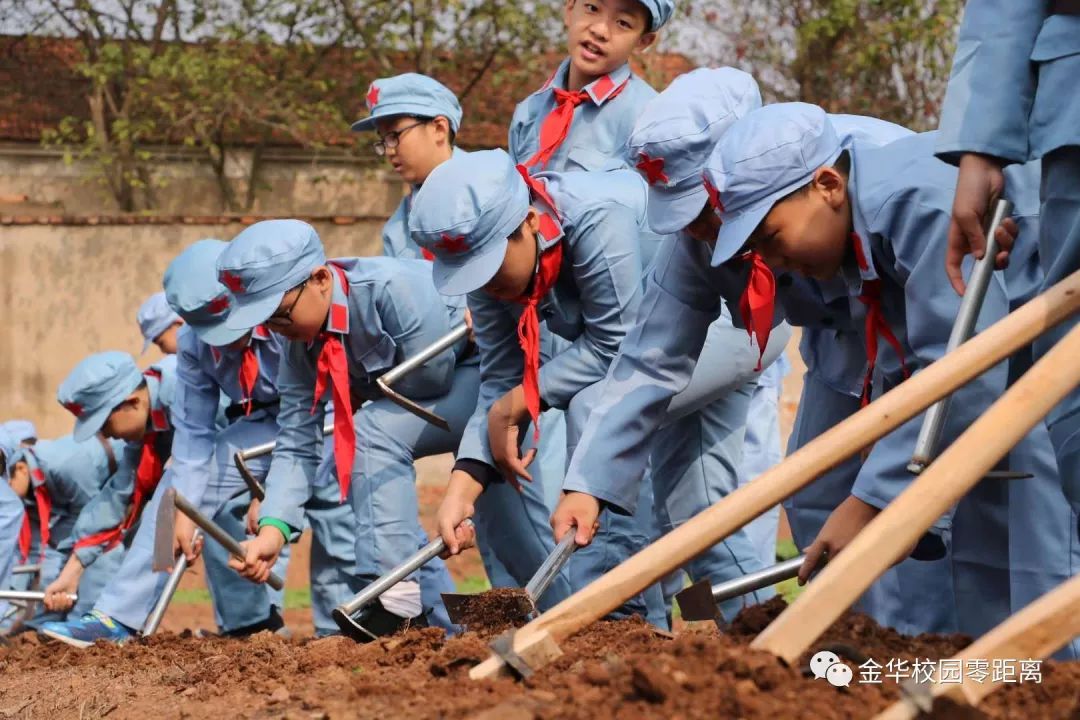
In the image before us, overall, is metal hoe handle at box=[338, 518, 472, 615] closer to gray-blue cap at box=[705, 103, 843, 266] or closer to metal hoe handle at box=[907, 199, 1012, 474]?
gray-blue cap at box=[705, 103, 843, 266]

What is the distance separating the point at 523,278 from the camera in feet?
15.1

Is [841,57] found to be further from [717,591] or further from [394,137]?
[717,591]

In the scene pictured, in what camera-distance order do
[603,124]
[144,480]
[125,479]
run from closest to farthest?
[603,124], [144,480], [125,479]

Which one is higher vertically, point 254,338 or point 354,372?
point 354,372

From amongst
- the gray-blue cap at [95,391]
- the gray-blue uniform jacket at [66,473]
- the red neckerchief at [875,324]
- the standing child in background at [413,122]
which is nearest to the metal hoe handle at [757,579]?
the red neckerchief at [875,324]

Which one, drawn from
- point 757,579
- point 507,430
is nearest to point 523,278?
point 507,430

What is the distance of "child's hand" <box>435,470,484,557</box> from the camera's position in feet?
15.1

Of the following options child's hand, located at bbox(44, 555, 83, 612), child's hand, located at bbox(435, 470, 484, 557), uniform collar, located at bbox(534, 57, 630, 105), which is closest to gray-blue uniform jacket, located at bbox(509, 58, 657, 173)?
uniform collar, located at bbox(534, 57, 630, 105)

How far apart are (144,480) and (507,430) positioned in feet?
11.0

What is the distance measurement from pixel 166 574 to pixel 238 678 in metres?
2.89

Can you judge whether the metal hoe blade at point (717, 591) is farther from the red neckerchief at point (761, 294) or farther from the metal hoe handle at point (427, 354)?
the metal hoe handle at point (427, 354)

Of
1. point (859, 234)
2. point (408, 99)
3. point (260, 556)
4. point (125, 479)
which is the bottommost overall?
point (125, 479)

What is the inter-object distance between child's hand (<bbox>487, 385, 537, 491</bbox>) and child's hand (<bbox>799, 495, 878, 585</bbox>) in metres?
1.58

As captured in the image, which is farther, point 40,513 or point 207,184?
point 207,184
